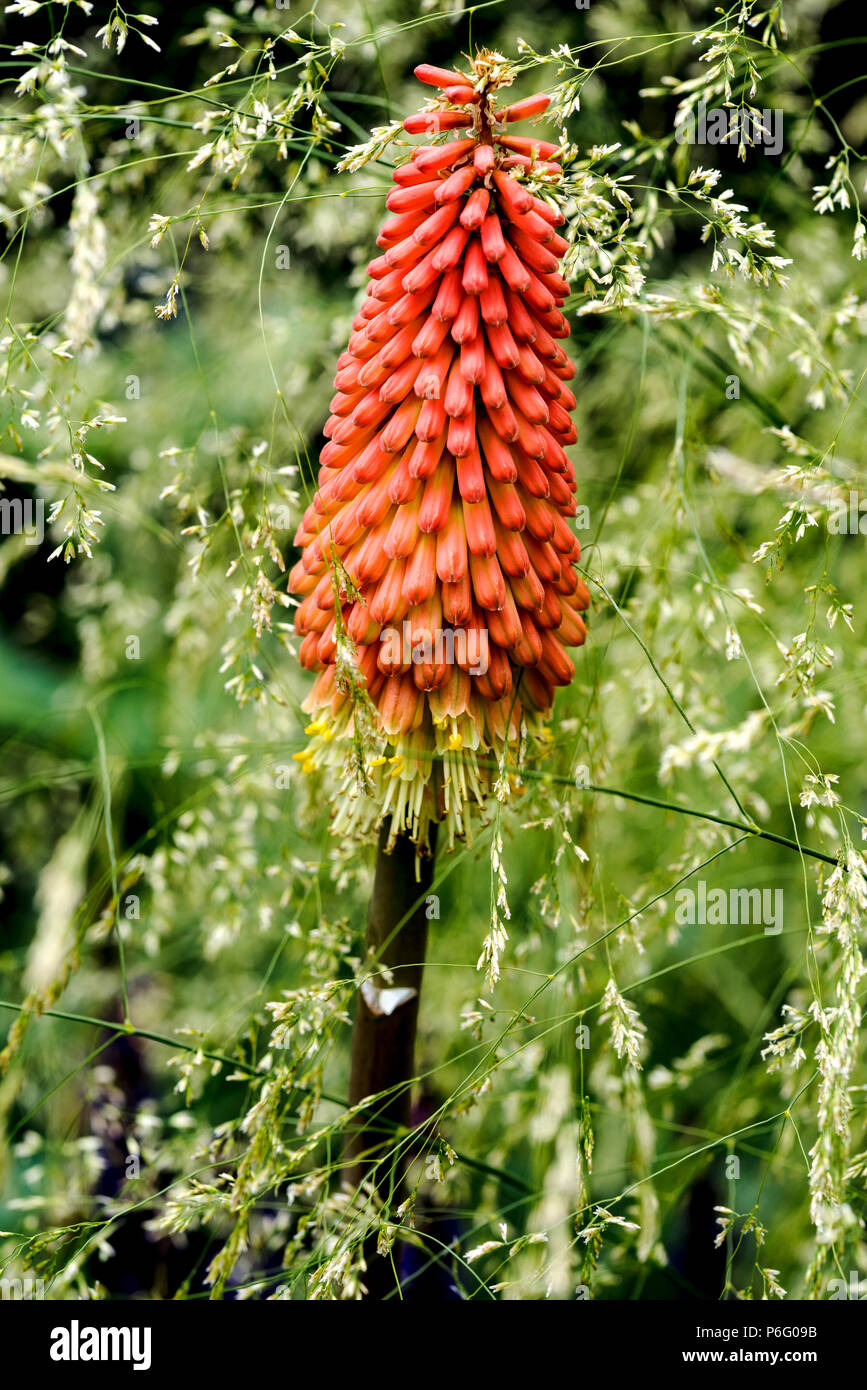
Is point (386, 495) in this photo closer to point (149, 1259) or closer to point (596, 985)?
point (596, 985)

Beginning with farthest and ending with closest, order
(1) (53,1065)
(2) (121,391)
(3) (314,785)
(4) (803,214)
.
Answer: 1. (2) (121,391)
2. (4) (803,214)
3. (1) (53,1065)
4. (3) (314,785)

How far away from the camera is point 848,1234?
1.85m

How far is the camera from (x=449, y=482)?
1.61 metres

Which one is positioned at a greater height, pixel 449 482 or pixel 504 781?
pixel 449 482

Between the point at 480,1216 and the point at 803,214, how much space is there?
9.16 ft

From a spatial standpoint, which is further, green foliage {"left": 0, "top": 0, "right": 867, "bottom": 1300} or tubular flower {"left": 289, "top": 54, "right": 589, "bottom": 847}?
green foliage {"left": 0, "top": 0, "right": 867, "bottom": 1300}

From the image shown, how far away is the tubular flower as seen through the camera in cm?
153

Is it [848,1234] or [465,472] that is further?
[848,1234]

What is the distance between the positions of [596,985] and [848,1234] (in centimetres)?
76

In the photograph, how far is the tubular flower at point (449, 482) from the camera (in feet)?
5.02

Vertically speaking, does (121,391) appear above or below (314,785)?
above
